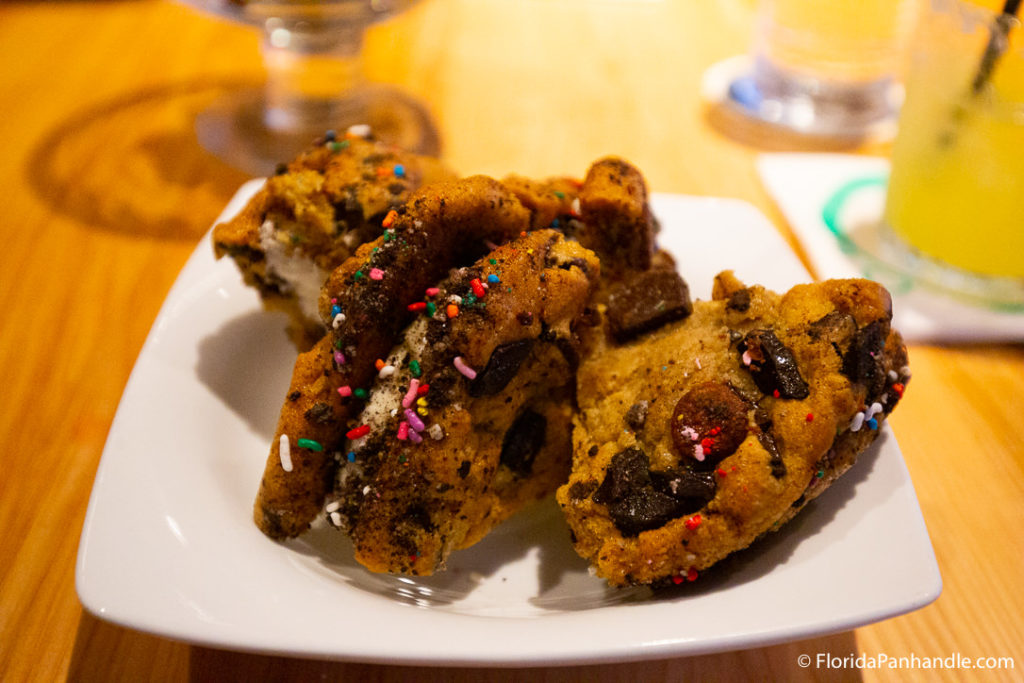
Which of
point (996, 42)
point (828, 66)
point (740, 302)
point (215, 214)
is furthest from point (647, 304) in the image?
point (828, 66)

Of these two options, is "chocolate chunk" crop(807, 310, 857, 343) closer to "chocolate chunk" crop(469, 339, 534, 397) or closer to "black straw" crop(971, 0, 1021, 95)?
"chocolate chunk" crop(469, 339, 534, 397)

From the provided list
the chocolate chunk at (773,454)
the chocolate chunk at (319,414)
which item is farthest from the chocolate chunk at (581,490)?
the chocolate chunk at (319,414)

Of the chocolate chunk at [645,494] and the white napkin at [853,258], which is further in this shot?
the white napkin at [853,258]

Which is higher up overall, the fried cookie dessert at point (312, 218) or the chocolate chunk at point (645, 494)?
the fried cookie dessert at point (312, 218)

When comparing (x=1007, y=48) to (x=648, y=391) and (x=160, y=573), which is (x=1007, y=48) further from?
(x=160, y=573)

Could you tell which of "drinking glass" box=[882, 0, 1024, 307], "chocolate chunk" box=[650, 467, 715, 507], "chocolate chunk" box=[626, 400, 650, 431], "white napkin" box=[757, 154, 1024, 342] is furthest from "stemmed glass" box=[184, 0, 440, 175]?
"chocolate chunk" box=[650, 467, 715, 507]

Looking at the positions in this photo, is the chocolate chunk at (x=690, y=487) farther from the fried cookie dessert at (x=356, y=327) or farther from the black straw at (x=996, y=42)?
the black straw at (x=996, y=42)
